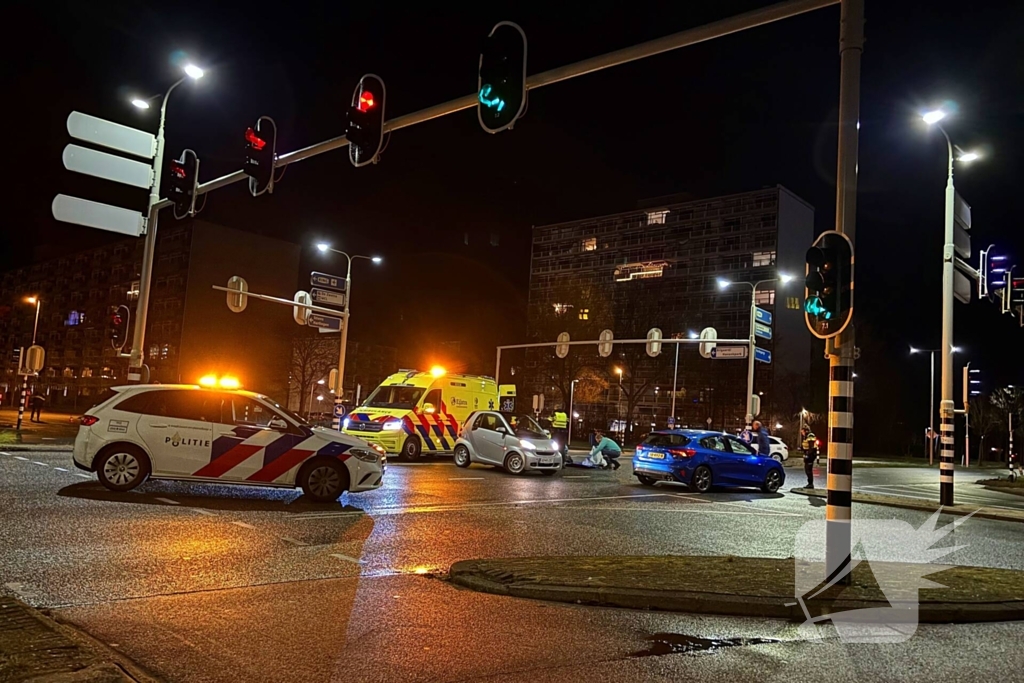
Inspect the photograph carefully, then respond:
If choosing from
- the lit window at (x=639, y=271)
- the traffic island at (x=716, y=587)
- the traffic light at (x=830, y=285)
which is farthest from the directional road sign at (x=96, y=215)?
the lit window at (x=639, y=271)

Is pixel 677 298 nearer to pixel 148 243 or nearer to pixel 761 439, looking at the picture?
pixel 761 439

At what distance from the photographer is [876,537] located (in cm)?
1203

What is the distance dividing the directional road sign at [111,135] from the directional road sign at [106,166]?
0.24 meters

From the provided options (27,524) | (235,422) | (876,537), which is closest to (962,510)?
(876,537)

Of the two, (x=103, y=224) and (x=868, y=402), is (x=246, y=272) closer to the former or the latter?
(x=868, y=402)

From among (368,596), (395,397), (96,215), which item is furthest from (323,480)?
(395,397)

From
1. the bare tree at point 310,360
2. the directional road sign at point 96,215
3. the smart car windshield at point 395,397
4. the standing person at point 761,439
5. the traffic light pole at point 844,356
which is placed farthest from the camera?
the bare tree at point 310,360

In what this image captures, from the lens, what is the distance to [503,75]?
8922 millimetres

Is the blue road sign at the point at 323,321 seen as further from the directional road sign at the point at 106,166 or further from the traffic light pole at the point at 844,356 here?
the traffic light pole at the point at 844,356

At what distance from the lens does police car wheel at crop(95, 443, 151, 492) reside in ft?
38.7

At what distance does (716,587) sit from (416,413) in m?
16.0

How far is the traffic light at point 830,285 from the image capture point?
7848mm

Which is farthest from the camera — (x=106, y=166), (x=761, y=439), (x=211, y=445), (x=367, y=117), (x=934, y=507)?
(x=761, y=439)

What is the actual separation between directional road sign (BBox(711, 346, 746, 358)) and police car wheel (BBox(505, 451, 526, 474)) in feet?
62.3
